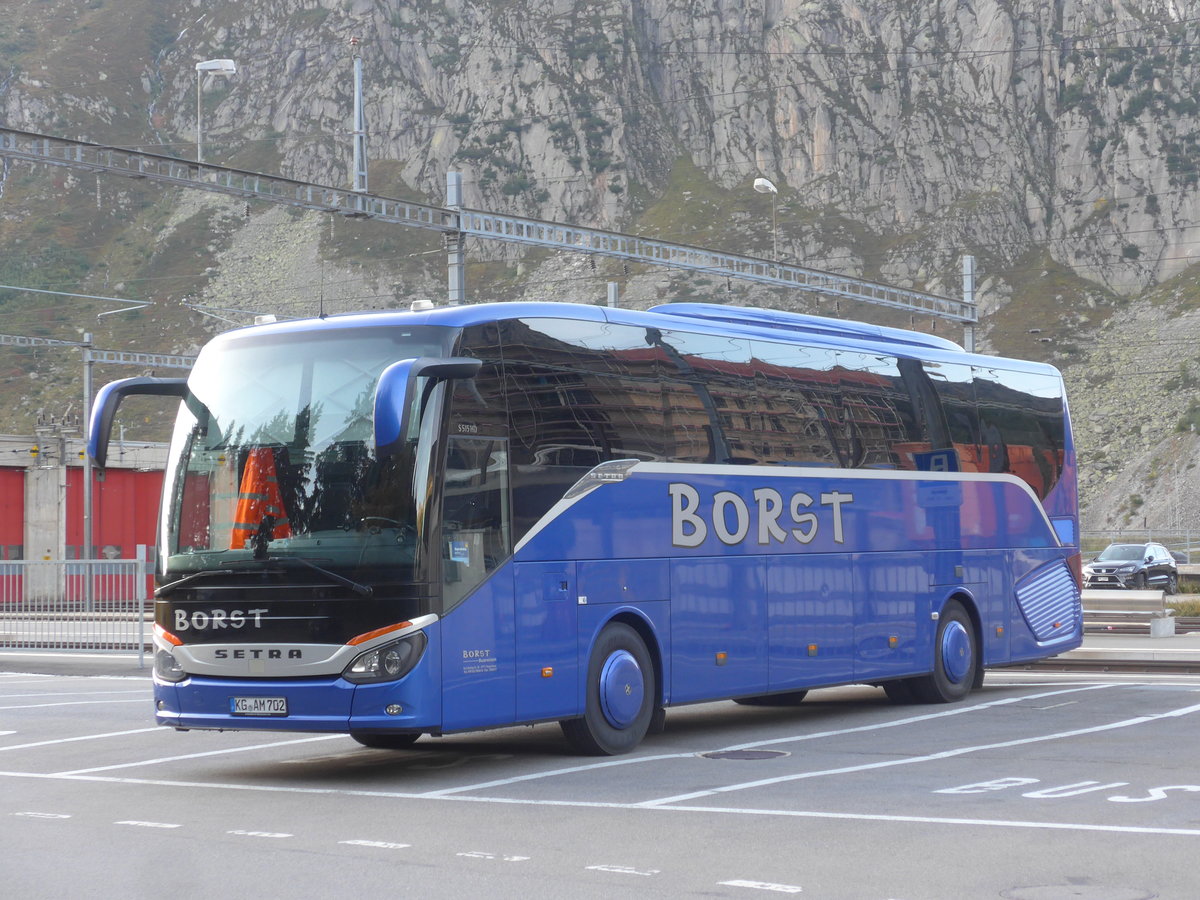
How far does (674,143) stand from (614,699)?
462 ft

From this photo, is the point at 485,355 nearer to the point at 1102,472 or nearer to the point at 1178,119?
the point at 1102,472

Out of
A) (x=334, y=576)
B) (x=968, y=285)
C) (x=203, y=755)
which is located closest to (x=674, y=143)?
(x=968, y=285)

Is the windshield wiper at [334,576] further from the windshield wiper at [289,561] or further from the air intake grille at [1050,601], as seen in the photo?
the air intake grille at [1050,601]

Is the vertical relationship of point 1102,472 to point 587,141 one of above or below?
below

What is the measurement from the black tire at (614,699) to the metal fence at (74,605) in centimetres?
1541

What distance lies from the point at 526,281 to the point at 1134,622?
354 ft

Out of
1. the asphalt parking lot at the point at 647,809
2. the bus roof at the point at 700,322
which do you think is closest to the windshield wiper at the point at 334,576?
the asphalt parking lot at the point at 647,809

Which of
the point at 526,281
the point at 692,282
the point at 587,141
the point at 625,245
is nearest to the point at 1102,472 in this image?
the point at 692,282

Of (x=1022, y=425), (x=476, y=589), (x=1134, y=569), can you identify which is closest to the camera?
(x=476, y=589)

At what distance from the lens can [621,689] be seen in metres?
13.7

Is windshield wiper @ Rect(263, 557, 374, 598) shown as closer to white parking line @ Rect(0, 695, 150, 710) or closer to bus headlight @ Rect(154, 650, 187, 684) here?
bus headlight @ Rect(154, 650, 187, 684)

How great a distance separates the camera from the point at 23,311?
133 meters

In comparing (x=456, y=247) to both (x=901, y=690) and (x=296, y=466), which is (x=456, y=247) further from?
(x=296, y=466)

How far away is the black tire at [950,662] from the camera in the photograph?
1812cm
